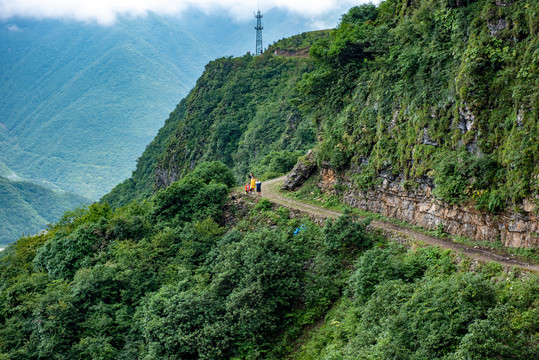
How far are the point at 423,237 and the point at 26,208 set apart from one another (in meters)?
126

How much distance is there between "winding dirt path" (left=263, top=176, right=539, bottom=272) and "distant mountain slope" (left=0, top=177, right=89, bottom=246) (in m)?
105

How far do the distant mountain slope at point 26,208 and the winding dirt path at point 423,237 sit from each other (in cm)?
10484

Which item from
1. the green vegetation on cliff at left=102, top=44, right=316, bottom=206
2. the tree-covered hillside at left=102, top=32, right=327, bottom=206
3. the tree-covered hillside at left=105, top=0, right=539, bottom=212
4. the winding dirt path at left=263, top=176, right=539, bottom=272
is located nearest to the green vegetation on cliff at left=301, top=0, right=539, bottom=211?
the tree-covered hillside at left=105, top=0, right=539, bottom=212

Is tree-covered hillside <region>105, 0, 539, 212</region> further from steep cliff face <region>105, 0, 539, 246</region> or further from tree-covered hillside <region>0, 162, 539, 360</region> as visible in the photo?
tree-covered hillside <region>0, 162, 539, 360</region>

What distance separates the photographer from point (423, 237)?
16.7 meters

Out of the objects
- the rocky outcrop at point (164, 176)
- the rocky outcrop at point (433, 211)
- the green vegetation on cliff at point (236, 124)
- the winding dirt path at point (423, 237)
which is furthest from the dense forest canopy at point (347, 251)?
the rocky outcrop at point (164, 176)

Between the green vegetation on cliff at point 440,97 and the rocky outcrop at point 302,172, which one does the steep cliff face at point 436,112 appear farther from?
the rocky outcrop at point 302,172

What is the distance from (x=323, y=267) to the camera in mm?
18484

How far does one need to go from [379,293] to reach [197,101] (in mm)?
66427

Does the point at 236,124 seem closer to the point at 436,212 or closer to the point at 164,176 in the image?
the point at 164,176

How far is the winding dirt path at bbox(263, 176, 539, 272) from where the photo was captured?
13.2 metres

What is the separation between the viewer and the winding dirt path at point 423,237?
13203 millimetres

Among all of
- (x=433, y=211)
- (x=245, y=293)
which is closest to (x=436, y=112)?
(x=433, y=211)

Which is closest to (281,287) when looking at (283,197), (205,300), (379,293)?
(205,300)
